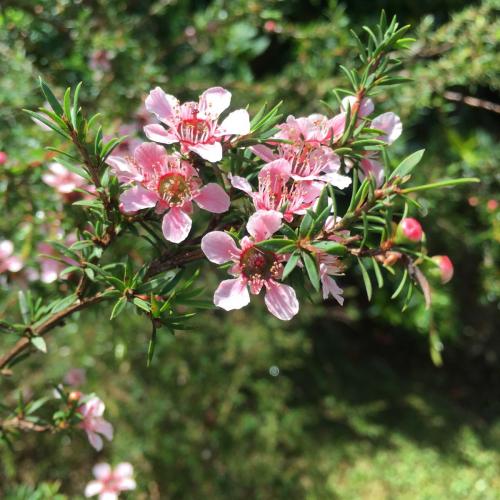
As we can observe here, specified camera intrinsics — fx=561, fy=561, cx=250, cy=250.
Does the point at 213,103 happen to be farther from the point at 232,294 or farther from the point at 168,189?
the point at 232,294

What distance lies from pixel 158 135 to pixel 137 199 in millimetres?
75

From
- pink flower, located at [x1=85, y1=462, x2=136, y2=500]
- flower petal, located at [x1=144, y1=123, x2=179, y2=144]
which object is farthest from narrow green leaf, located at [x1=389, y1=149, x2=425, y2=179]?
pink flower, located at [x1=85, y1=462, x2=136, y2=500]

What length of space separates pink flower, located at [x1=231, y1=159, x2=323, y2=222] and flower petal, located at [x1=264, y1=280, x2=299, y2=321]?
8cm

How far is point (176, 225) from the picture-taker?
63cm

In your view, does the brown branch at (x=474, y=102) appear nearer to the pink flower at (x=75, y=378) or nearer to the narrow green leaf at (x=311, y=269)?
the narrow green leaf at (x=311, y=269)

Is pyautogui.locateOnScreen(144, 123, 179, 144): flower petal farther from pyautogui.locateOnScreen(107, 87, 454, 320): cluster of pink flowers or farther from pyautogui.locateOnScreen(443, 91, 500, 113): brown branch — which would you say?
pyautogui.locateOnScreen(443, 91, 500, 113): brown branch

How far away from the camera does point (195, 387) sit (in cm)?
243

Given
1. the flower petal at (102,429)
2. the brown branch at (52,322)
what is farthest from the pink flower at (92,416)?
the brown branch at (52,322)

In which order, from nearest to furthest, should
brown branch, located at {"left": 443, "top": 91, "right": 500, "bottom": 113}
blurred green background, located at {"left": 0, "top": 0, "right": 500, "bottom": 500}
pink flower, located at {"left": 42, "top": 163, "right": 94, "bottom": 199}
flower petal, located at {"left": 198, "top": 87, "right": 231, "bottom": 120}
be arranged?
flower petal, located at {"left": 198, "top": 87, "right": 231, "bottom": 120}, pink flower, located at {"left": 42, "top": 163, "right": 94, "bottom": 199}, brown branch, located at {"left": 443, "top": 91, "right": 500, "bottom": 113}, blurred green background, located at {"left": 0, "top": 0, "right": 500, "bottom": 500}

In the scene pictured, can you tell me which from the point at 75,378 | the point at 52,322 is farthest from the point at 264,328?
the point at 52,322

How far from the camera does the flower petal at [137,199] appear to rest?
0.61 meters

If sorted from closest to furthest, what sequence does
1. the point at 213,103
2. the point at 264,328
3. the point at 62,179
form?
the point at 213,103 < the point at 62,179 < the point at 264,328

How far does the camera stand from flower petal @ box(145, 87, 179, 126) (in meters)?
0.64

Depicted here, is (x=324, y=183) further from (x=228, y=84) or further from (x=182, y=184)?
(x=228, y=84)
